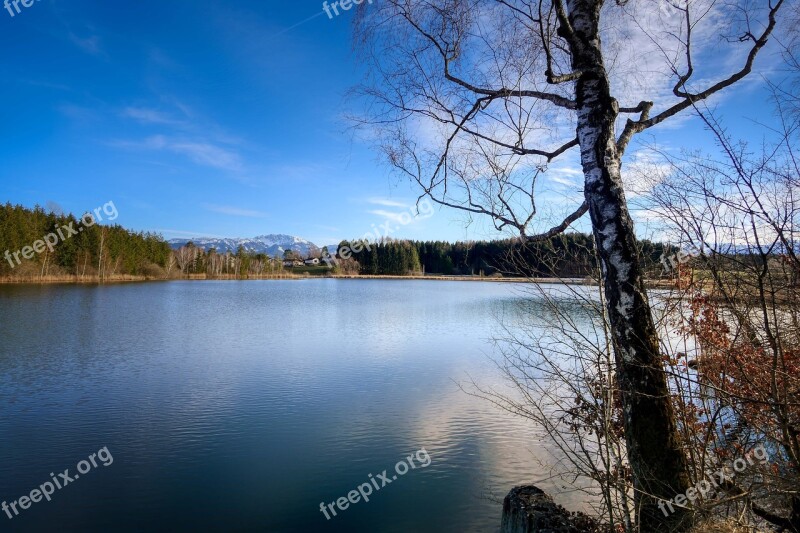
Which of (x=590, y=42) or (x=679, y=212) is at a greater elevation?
(x=590, y=42)

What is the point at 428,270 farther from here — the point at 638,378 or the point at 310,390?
the point at 638,378

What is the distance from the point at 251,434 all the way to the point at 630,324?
6610 mm

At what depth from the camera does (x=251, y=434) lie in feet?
25.1

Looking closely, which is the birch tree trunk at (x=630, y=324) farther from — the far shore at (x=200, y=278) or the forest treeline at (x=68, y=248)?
the forest treeline at (x=68, y=248)

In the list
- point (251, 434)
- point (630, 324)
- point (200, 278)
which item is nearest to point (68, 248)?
point (200, 278)

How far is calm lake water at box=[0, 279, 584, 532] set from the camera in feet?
18.0

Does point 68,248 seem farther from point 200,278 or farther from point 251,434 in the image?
point 251,434

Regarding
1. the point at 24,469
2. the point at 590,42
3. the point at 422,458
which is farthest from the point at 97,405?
the point at 590,42

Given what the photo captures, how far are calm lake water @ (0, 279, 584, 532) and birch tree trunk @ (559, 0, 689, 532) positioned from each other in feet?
8.79

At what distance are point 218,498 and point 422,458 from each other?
2.92 metres

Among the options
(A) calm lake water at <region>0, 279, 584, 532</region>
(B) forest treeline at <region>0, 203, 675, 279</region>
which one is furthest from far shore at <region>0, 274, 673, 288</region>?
(A) calm lake water at <region>0, 279, 584, 532</region>

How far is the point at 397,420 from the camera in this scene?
8398mm

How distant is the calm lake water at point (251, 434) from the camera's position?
549 cm

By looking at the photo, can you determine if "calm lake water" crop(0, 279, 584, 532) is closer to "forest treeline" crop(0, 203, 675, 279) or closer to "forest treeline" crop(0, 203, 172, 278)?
"forest treeline" crop(0, 203, 675, 279)
